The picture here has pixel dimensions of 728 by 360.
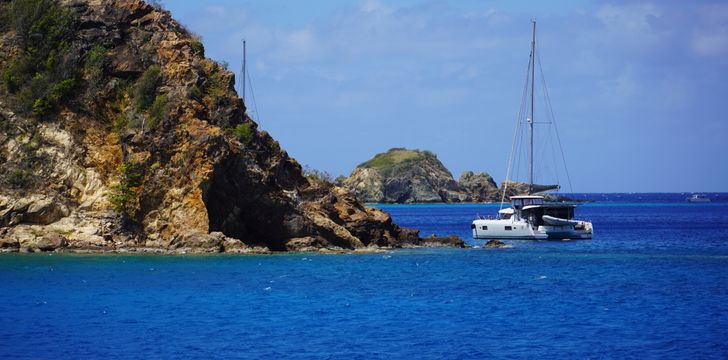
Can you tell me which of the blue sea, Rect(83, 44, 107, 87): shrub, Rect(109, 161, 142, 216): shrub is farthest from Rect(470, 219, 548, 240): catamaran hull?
Rect(83, 44, 107, 87): shrub

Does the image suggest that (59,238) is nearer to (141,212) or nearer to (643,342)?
(141,212)

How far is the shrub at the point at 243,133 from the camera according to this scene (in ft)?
202

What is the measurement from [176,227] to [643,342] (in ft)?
107

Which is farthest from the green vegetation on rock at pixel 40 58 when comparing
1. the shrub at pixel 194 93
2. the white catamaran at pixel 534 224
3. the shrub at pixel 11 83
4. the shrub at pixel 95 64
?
the white catamaran at pixel 534 224

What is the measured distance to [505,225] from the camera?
82.2 m

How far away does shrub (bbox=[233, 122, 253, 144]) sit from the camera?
202 ft

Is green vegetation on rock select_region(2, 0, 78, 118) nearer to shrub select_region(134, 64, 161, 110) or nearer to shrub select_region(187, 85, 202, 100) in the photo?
shrub select_region(134, 64, 161, 110)

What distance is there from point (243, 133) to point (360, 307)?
2576 cm

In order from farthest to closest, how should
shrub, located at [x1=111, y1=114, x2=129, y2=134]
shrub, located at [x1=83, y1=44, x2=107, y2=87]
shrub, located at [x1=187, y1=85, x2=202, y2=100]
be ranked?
shrub, located at [x1=83, y1=44, x2=107, y2=87]
shrub, located at [x1=187, y1=85, x2=202, y2=100]
shrub, located at [x1=111, y1=114, x2=129, y2=134]

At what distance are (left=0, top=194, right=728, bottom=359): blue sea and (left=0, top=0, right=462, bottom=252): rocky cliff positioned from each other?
374 centimetres

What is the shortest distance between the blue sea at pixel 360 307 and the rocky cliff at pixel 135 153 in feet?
12.3

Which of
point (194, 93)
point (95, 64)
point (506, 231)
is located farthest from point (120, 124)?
point (506, 231)

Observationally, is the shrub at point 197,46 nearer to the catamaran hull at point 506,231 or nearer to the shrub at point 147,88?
the shrub at point 147,88

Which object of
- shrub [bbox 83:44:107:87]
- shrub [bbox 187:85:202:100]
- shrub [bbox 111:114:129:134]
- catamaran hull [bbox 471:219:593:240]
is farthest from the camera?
catamaran hull [bbox 471:219:593:240]
